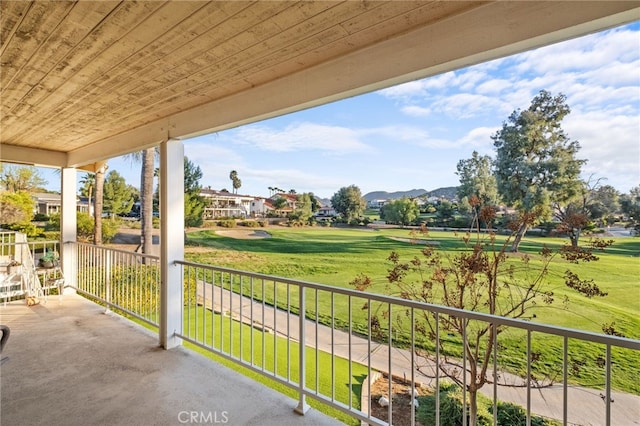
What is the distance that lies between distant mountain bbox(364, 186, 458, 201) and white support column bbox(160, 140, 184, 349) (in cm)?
336

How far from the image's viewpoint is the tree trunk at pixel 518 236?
3186mm

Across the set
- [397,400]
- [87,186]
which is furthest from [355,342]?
[87,186]

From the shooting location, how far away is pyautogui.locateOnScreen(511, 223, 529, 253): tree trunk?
3.19m

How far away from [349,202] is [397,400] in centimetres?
354

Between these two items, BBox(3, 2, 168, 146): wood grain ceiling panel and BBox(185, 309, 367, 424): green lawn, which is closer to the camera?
BBox(3, 2, 168, 146): wood grain ceiling panel

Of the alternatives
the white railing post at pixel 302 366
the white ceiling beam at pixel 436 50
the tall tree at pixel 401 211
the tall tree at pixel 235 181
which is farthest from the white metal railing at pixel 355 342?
the tall tree at pixel 235 181

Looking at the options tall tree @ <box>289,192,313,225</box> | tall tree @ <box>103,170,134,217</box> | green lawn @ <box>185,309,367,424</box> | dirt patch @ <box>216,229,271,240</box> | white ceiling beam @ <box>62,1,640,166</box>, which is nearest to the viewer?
white ceiling beam @ <box>62,1,640,166</box>

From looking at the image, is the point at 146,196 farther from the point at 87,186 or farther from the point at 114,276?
the point at 87,186

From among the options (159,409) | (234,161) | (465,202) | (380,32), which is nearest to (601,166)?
(465,202)

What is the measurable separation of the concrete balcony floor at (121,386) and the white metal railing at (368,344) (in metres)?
0.18

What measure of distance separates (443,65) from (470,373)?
310cm

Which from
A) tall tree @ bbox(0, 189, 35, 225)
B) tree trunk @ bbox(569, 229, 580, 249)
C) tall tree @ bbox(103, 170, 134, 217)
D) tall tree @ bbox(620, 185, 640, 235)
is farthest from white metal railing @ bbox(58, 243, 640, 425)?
tall tree @ bbox(103, 170, 134, 217)

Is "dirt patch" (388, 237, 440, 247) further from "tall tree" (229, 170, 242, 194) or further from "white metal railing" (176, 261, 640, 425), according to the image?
"tall tree" (229, 170, 242, 194)

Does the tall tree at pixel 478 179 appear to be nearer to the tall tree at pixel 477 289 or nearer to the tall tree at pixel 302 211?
the tall tree at pixel 477 289
